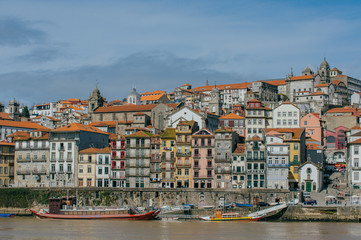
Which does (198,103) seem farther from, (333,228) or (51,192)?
(333,228)

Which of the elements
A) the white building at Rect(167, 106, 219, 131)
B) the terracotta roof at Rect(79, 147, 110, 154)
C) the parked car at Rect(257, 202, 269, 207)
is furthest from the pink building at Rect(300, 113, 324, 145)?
the terracotta roof at Rect(79, 147, 110, 154)

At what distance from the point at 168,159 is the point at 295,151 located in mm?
22398

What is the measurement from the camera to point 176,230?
2889 inches

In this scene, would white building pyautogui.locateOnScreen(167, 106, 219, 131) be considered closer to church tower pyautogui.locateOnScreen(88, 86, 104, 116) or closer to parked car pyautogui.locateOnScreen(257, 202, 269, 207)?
parked car pyautogui.locateOnScreen(257, 202, 269, 207)

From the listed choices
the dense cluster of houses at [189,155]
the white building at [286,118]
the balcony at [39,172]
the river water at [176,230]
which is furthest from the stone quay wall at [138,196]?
the white building at [286,118]

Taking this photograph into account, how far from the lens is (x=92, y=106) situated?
6407 inches

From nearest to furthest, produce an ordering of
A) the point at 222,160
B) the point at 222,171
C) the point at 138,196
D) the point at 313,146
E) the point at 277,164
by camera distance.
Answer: the point at 277,164 < the point at 138,196 < the point at 222,171 < the point at 222,160 < the point at 313,146

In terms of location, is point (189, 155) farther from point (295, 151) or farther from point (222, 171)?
point (295, 151)

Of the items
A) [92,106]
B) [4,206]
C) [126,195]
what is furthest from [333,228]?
[92,106]

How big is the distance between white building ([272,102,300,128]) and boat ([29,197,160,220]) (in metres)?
49.0

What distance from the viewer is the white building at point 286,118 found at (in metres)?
130

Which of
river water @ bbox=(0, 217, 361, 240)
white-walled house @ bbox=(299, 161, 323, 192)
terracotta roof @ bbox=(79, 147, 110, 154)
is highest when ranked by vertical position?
terracotta roof @ bbox=(79, 147, 110, 154)

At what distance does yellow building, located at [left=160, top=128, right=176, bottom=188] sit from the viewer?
10331 cm

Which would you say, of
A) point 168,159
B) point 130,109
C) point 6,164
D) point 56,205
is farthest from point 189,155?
point 130,109
